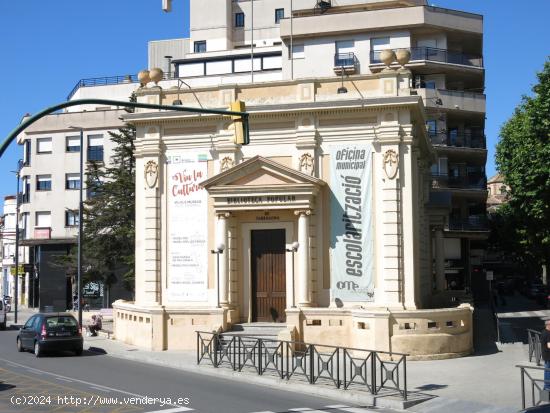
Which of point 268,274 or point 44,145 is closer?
point 268,274

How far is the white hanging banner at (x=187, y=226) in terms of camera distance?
24.8 m

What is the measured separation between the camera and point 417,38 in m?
47.9

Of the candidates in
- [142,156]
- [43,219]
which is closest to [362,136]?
[142,156]

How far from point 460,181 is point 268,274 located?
98.4 feet

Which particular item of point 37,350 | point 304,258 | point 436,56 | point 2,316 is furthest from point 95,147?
point 304,258

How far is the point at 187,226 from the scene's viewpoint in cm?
2500

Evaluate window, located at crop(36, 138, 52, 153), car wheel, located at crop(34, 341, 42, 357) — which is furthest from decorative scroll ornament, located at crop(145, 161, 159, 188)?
window, located at crop(36, 138, 52, 153)

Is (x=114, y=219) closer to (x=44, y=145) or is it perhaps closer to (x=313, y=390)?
(x=44, y=145)

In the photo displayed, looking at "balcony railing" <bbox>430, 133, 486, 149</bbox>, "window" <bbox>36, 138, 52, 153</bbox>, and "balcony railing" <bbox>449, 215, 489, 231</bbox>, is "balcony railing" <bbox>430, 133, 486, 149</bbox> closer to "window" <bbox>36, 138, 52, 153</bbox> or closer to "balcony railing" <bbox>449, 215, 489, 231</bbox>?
"balcony railing" <bbox>449, 215, 489, 231</bbox>

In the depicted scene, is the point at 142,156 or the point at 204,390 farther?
the point at 142,156

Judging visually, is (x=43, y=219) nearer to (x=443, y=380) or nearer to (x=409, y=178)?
(x=409, y=178)

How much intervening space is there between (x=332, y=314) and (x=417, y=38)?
30.3 meters

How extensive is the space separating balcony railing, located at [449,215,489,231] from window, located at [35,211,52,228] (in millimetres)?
29179

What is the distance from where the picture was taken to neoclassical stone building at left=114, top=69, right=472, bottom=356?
22.7 meters
